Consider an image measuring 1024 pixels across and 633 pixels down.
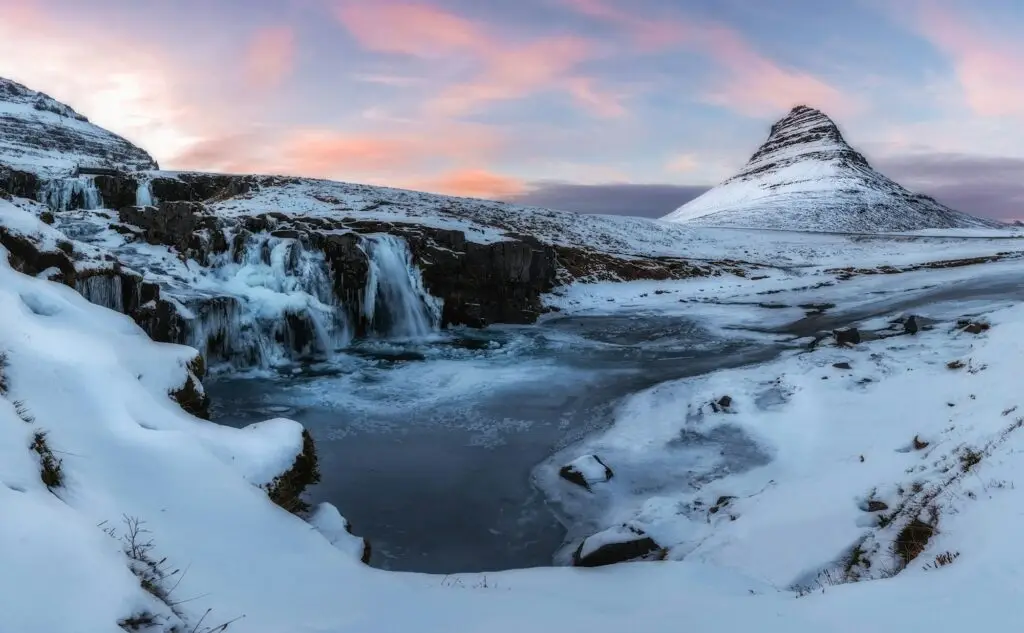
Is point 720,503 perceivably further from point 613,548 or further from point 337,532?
point 337,532

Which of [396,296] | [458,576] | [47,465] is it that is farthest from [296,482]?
[396,296]

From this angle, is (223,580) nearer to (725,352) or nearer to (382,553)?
(382,553)

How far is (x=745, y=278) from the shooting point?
52812 millimetres

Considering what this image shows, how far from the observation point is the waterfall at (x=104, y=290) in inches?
558

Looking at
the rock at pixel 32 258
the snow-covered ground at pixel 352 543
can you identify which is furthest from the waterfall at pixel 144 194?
the snow-covered ground at pixel 352 543

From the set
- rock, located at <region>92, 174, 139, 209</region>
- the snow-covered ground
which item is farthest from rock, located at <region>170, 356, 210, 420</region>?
rock, located at <region>92, 174, 139, 209</region>

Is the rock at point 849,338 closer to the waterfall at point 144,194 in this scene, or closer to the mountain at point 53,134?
the waterfall at point 144,194

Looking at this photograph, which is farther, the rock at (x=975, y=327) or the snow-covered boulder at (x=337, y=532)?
the rock at (x=975, y=327)

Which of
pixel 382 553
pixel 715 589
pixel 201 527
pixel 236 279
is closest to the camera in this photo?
pixel 201 527

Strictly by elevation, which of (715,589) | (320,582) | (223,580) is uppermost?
(223,580)

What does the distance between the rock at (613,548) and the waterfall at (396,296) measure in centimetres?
2040

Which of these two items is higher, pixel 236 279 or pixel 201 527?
pixel 236 279

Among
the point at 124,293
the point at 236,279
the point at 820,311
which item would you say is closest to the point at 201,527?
the point at 124,293

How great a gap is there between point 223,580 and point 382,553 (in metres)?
4.63
